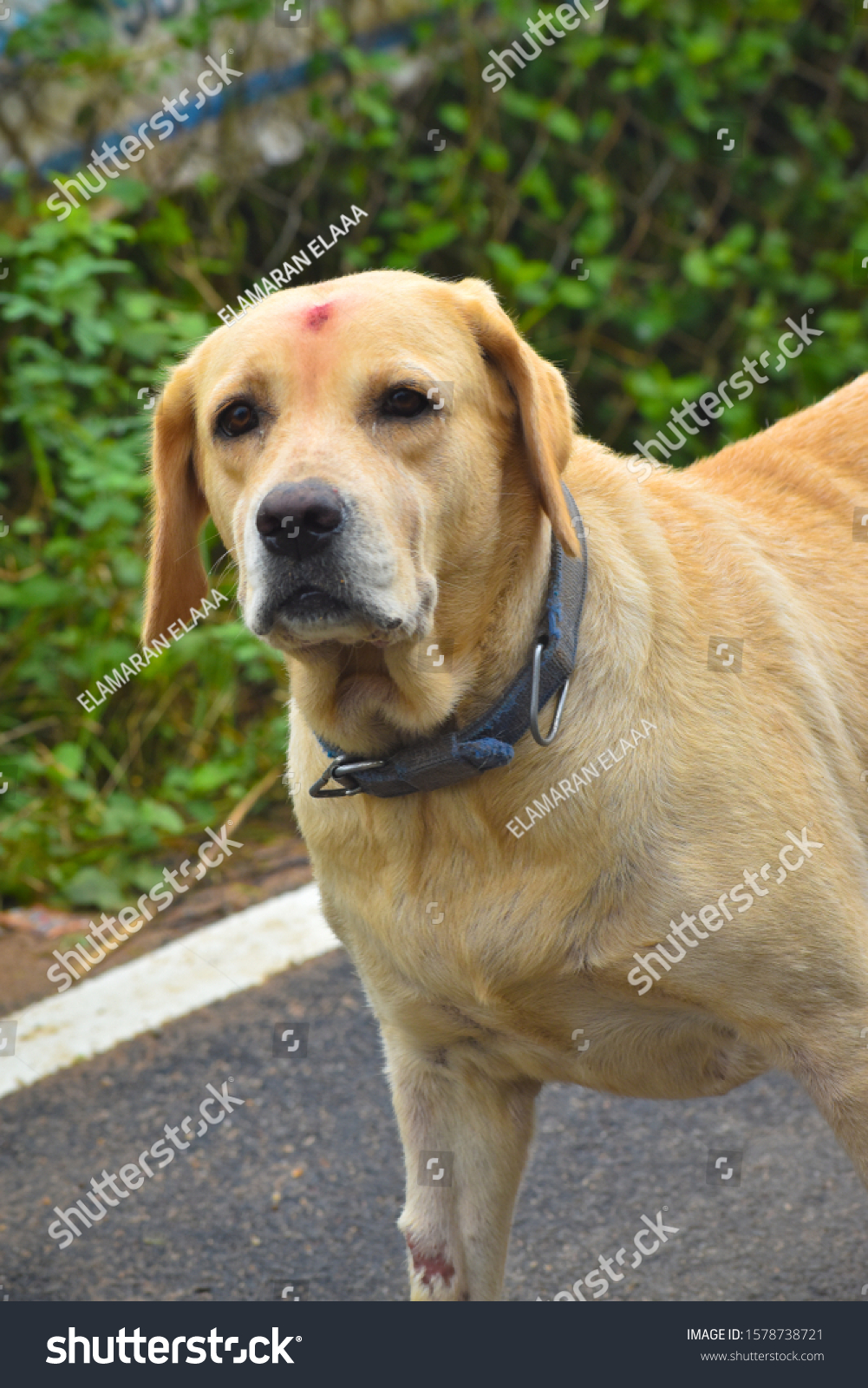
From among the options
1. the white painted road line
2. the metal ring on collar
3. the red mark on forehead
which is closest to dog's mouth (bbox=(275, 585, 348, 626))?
the metal ring on collar

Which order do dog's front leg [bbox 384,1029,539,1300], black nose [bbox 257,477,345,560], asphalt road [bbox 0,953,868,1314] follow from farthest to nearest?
asphalt road [bbox 0,953,868,1314]
dog's front leg [bbox 384,1029,539,1300]
black nose [bbox 257,477,345,560]

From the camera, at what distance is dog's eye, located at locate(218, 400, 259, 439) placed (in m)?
2.26

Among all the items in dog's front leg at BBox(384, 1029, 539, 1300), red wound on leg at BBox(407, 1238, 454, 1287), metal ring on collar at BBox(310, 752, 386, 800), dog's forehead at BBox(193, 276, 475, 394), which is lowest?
red wound on leg at BBox(407, 1238, 454, 1287)

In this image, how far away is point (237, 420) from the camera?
7.50ft

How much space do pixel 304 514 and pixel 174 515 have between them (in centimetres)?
67

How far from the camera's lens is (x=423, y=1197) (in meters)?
2.51

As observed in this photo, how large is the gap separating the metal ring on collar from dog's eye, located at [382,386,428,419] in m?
0.53

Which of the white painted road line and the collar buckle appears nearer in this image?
the collar buckle

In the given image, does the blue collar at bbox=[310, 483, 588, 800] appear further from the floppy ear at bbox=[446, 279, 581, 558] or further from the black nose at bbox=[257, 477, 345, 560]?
the black nose at bbox=[257, 477, 345, 560]

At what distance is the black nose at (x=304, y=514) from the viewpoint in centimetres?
198

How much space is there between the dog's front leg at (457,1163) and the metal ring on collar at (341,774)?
453mm

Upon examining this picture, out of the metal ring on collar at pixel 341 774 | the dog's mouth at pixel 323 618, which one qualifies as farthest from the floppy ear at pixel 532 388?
→ the metal ring on collar at pixel 341 774

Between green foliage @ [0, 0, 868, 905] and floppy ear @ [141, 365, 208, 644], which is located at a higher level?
floppy ear @ [141, 365, 208, 644]

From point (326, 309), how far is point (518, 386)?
0.33m
